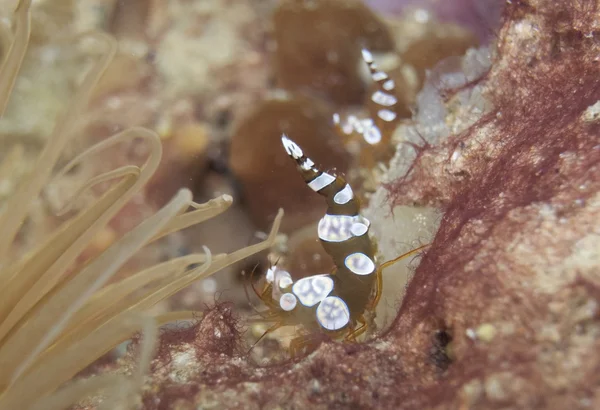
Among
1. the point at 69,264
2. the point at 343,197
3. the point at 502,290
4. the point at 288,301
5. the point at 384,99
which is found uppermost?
the point at 502,290

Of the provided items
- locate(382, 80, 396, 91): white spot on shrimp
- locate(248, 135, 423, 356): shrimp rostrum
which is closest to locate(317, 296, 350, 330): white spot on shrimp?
locate(248, 135, 423, 356): shrimp rostrum

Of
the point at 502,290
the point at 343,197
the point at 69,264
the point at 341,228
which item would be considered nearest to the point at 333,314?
the point at 341,228

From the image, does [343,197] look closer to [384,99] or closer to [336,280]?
[336,280]

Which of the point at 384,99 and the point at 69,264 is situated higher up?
the point at 384,99

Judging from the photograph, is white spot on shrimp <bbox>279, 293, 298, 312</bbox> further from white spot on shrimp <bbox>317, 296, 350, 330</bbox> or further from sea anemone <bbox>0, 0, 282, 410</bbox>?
sea anemone <bbox>0, 0, 282, 410</bbox>

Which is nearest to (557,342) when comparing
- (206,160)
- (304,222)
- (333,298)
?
(333,298)

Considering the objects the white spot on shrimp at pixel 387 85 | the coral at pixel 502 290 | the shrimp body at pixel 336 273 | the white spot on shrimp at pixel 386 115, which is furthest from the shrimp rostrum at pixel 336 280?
the white spot on shrimp at pixel 387 85
